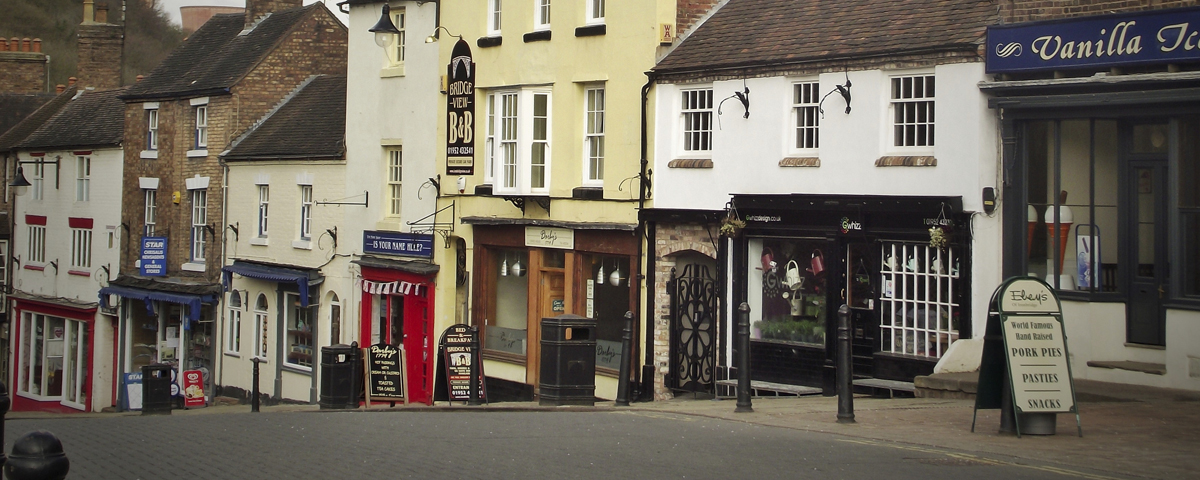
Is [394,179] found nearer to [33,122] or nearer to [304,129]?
[304,129]

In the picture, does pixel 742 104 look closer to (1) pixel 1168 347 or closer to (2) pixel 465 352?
(2) pixel 465 352

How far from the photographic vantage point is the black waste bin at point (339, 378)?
71.2 feet

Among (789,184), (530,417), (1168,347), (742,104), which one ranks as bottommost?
(530,417)

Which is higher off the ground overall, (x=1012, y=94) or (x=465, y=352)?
(x=1012, y=94)

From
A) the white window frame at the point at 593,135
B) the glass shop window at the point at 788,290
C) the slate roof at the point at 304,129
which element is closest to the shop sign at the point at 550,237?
the white window frame at the point at 593,135

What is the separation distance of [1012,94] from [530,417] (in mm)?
7196

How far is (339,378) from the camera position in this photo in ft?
71.7

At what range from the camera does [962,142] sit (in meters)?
16.6

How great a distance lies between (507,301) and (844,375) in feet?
42.3

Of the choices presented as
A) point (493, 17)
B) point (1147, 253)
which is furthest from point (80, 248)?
point (1147, 253)

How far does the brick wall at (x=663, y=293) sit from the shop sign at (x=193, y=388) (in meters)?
14.4

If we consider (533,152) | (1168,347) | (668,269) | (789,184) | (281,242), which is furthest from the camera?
(281,242)

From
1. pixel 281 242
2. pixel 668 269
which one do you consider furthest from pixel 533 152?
pixel 281 242

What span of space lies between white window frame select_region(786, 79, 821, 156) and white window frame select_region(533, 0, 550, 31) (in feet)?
21.5
